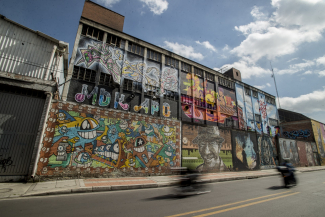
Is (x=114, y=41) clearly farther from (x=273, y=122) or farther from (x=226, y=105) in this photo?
(x=273, y=122)

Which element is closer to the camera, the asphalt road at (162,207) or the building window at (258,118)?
the asphalt road at (162,207)

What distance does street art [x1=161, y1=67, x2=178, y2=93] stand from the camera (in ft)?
60.4

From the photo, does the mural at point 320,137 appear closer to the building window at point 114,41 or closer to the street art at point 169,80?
the street art at point 169,80

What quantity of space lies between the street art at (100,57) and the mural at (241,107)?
65.9 feet

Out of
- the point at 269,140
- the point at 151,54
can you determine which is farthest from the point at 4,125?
the point at 269,140

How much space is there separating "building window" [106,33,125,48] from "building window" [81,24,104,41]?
730 mm

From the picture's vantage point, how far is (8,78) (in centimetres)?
808

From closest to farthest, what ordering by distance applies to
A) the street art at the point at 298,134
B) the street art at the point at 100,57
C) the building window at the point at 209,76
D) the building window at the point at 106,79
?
1. the street art at the point at 100,57
2. the building window at the point at 106,79
3. the building window at the point at 209,76
4. the street art at the point at 298,134

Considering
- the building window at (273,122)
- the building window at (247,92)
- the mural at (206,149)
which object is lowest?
the mural at (206,149)

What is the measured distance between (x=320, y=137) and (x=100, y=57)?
4350cm

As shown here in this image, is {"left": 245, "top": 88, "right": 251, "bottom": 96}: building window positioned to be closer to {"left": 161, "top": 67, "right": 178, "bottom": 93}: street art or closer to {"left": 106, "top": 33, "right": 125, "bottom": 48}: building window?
{"left": 161, "top": 67, "right": 178, "bottom": 93}: street art

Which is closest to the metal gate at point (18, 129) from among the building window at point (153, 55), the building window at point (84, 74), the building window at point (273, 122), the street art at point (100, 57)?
the building window at point (84, 74)

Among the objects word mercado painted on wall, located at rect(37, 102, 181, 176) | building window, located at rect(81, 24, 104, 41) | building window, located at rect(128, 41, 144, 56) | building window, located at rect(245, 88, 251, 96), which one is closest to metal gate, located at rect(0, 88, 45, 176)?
word mercado painted on wall, located at rect(37, 102, 181, 176)

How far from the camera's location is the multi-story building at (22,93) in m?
7.86
